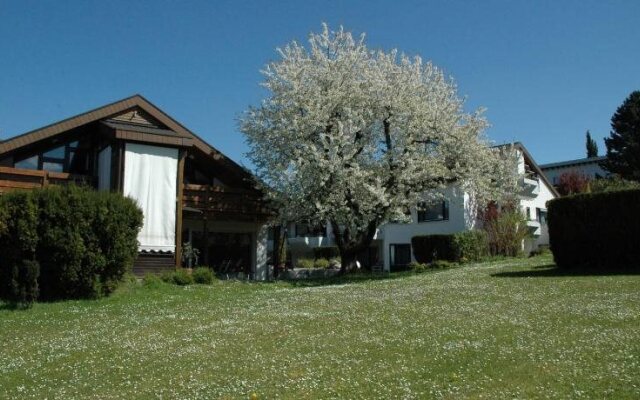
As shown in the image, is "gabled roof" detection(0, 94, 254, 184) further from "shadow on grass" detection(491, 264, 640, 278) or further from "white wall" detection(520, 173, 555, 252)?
"white wall" detection(520, 173, 555, 252)

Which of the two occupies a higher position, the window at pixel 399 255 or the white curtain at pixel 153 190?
the white curtain at pixel 153 190

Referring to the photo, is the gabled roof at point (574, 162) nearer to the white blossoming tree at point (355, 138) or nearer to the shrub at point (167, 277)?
the white blossoming tree at point (355, 138)

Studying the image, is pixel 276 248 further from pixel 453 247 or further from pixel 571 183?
pixel 571 183

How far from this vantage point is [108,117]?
85.6 feet

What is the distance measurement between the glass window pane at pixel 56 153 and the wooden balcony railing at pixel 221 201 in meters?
5.86

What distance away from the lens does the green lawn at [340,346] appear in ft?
26.2

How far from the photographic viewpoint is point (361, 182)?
27.1m

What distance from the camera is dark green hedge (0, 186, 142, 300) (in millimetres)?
17172

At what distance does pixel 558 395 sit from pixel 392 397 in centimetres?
197

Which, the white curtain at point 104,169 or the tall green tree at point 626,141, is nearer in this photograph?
the white curtain at point 104,169

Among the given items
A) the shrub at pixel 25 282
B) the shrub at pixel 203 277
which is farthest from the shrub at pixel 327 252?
the shrub at pixel 25 282

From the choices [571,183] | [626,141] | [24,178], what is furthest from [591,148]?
[24,178]

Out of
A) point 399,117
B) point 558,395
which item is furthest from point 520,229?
point 558,395

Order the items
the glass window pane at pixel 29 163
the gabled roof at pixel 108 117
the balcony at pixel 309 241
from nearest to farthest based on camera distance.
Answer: the gabled roof at pixel 108 117, the glass window pane at pixel 29 163, the balcony at pixel 309 241
